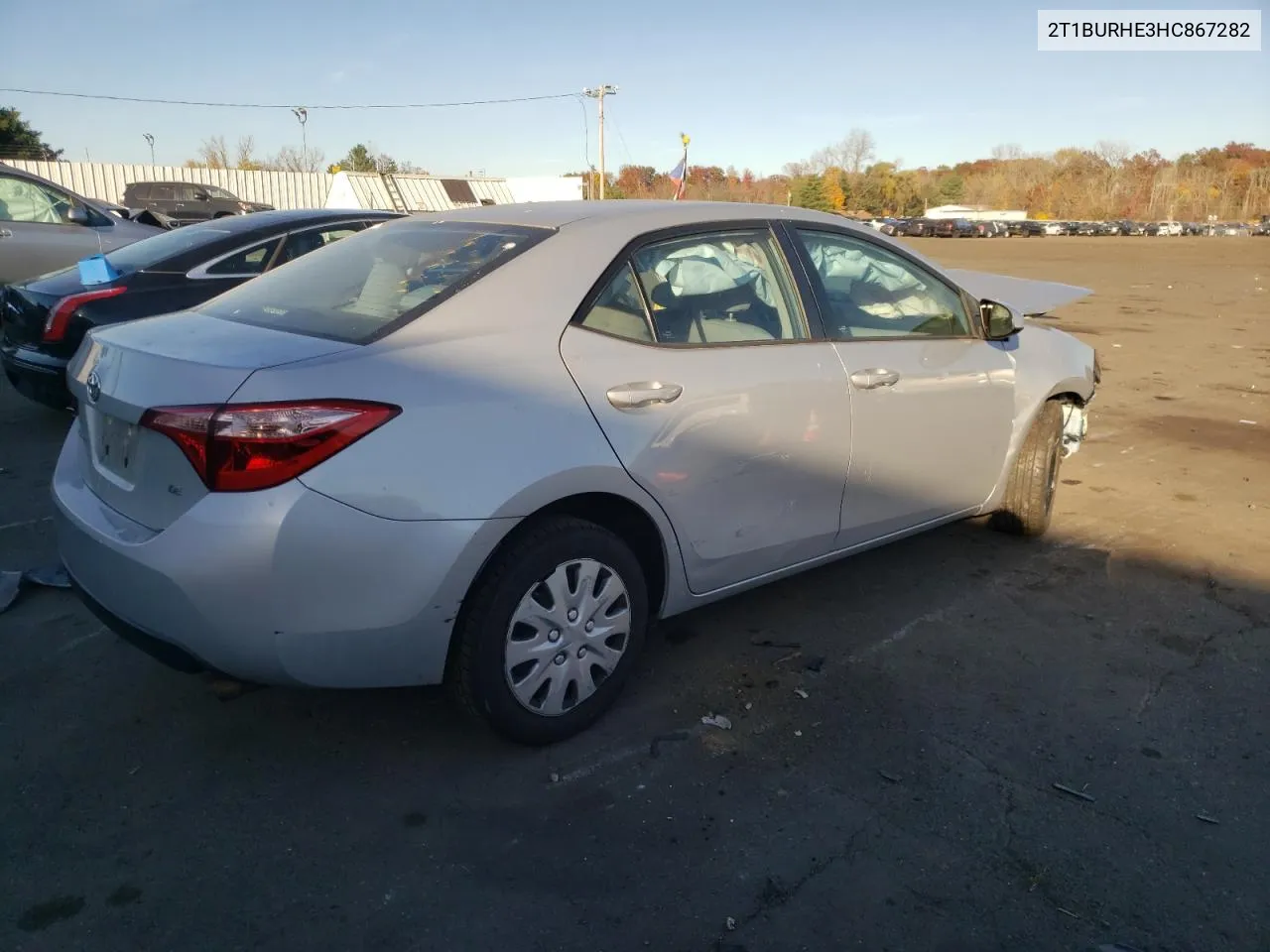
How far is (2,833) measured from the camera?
2652 millimetres

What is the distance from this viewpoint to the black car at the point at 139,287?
6.17 m

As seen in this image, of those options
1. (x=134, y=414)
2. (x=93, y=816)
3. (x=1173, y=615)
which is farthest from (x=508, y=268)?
(x=1173, y=615)

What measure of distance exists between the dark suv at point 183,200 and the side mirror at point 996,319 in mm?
31091

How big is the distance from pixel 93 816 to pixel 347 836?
72cm

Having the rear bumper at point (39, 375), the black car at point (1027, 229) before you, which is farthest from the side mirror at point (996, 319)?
the black car at point (1027, 229)

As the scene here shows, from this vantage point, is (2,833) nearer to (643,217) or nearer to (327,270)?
(327,270)

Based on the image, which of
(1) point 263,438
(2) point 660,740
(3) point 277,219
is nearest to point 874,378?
(2) point 660,740

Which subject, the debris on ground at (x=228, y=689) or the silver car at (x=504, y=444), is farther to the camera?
the debris on ground at (x=228, y=689)

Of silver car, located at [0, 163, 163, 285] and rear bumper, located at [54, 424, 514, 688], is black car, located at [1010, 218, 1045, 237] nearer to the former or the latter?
silver car, located at [0, 163, 163, 285]

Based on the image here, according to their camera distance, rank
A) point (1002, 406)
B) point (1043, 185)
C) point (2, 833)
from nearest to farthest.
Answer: point (2, 833) < point (1002, 406) < point (1043, 185)

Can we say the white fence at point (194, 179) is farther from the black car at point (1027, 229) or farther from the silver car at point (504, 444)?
the black car at point (1027, 229)

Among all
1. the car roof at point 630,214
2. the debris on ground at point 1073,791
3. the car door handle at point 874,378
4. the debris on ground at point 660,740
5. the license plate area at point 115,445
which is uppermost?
the car roof at point 630,214

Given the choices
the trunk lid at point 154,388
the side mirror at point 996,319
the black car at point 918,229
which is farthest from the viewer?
the black car at point 918,229

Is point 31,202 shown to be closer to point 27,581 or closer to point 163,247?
point 163,247
